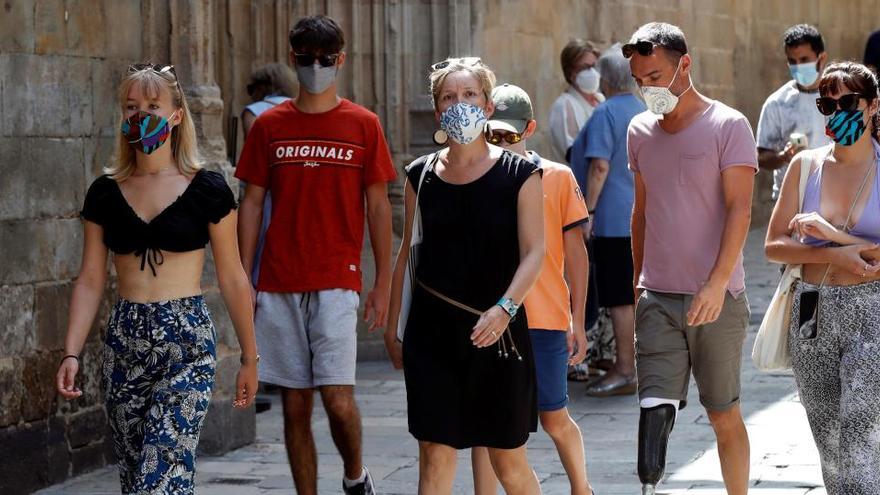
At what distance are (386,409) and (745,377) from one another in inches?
87.9

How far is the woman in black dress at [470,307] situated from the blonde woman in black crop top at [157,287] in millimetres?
582

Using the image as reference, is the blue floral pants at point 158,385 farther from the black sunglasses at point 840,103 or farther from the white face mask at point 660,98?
the black sunglasses at point 840,103

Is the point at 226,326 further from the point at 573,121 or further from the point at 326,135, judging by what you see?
the point at 573,121

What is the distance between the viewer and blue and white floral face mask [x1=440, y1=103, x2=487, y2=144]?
230 inches

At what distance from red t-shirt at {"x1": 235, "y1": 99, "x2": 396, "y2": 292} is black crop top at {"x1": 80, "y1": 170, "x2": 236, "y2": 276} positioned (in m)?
1.11

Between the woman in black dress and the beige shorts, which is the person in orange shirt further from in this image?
the woman in black dress

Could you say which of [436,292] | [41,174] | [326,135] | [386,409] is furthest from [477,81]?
[386,409]

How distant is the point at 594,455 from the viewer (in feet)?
27.8

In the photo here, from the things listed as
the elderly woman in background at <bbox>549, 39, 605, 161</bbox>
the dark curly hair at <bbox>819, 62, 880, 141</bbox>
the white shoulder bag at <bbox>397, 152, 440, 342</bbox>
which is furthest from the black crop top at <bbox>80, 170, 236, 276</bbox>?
the elderly woman in background at <bbox>549, 39, 605, 161</bbox>

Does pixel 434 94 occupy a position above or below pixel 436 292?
above

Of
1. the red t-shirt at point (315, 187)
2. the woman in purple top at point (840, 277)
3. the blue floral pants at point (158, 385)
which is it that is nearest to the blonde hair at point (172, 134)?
the blue floral pants at point (158, 385)

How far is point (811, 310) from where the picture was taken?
6.21 m

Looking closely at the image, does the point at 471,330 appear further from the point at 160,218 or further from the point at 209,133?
the point at 209,133

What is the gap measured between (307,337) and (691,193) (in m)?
1.65
